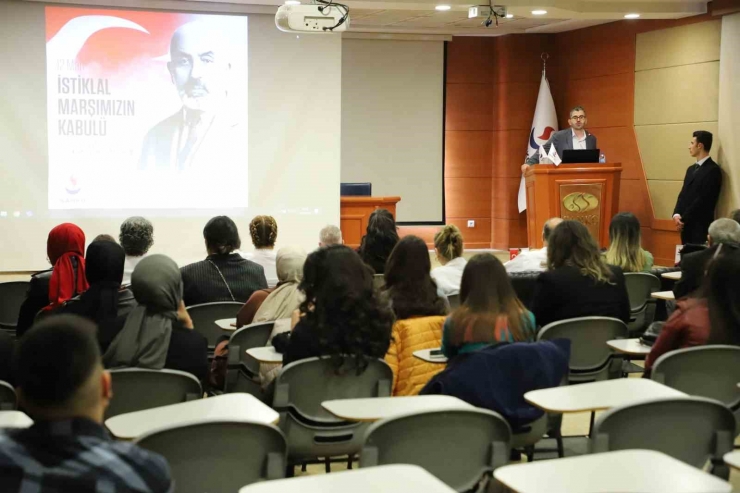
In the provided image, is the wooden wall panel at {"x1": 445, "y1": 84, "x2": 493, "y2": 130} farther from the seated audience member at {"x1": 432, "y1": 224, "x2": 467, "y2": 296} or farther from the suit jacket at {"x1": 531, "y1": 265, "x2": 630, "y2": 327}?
the suit jacket at {"x1": 531, "y1": 265, "x2": 630, "y2": 327}

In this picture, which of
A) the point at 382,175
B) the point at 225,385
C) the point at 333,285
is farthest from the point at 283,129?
the point at 333,285

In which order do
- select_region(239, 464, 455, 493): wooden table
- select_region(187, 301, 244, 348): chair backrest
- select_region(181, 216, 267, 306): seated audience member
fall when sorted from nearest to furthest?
1. select_region(239, 464, 455, 493): wooden table
2. select_region(187, 301, 244, 348): chair backrest
3. select_region(181, 216, 267, 306): seated audience member

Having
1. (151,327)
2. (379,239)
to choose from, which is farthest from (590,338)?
(151,327)

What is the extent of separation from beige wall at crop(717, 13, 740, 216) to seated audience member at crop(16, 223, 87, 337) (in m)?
7.22

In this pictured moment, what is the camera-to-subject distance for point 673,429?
2.51 meters

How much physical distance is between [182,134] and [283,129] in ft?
3.76

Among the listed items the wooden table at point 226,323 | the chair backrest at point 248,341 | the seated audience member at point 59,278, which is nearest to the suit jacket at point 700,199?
the wooden table at point 226,323

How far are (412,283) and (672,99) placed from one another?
7511 mm

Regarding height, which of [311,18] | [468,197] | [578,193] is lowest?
[468,197]

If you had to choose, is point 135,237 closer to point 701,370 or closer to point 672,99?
point 701,370

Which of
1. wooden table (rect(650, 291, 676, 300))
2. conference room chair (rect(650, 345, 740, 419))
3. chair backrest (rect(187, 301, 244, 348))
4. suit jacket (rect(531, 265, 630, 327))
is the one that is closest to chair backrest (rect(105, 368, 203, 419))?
chair backrest (rect(187, 301, 244, 348))

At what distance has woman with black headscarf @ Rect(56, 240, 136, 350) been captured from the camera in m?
3.59

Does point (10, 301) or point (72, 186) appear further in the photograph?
point (72, 186)

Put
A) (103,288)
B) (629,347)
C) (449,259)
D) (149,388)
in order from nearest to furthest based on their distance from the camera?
1. (149,388)
2. (103,288)
3. (629,347)
4. (449,259)
